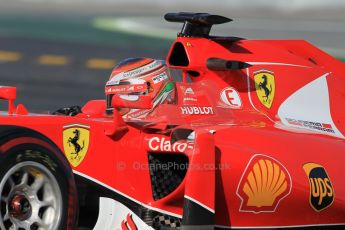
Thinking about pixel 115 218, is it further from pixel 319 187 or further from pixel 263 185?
pixel 319 187

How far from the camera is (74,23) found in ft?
47.9

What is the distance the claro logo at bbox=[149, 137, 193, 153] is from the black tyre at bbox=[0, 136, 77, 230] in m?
0.67

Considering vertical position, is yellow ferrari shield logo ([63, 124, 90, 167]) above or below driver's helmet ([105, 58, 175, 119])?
below

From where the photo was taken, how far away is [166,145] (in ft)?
17.3

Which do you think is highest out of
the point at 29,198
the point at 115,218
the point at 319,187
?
the point at 319,187

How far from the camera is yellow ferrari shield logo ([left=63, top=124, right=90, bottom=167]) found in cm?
501

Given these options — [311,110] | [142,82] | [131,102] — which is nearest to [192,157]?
[131,102]

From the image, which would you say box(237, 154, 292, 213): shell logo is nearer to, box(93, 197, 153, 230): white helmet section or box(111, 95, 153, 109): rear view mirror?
box(93, 197, 153, 230): white helmet section

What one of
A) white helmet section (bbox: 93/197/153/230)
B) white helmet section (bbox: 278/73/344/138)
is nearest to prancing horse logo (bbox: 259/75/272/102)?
white helmet section (bbox: 278/73/344/138)

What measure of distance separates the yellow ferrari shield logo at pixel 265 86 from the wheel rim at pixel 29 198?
212cm

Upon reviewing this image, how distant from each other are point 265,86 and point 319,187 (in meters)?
1.06

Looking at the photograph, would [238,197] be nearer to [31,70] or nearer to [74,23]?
[31,70]

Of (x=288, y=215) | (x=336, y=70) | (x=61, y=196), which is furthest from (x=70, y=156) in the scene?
(x=336, y=70)

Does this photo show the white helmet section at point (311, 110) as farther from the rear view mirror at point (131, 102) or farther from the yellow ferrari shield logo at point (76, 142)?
the yellow ferrari shield logo at point (76, 142)
